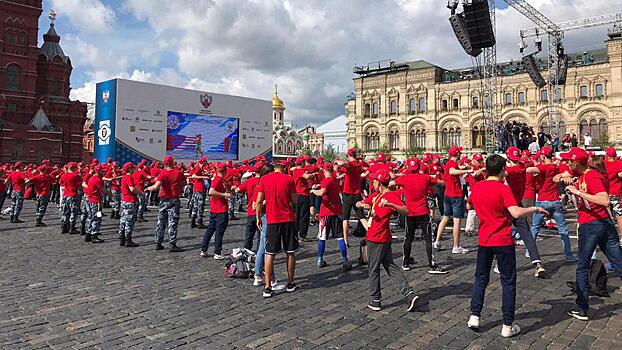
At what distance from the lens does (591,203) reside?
16.9 feet

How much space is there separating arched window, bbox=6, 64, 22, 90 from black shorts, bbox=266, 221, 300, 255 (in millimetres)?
53749

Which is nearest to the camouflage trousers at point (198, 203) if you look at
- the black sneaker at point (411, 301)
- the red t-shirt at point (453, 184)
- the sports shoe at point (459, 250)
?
the red t-shirt at point (453, 184)

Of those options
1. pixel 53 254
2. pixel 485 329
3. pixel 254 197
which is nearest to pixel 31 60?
pixel 53 254

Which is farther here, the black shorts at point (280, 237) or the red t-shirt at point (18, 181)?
the red t-shirt at point (18, 181)

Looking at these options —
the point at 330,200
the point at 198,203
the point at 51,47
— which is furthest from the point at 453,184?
the point at 51,47

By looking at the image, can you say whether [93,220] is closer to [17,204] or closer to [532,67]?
[17,204]

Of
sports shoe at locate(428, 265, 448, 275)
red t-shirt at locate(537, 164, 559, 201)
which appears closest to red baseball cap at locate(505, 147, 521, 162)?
red t-shirt at locate(537, 164, 559, 201)

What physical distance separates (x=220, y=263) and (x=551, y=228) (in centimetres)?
948

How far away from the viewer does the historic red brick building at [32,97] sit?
4420cm

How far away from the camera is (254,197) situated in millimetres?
7938

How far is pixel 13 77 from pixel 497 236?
57.1 meters

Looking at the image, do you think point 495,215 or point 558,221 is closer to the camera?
point 495,215

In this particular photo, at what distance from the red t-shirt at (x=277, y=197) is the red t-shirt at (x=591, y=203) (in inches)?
154

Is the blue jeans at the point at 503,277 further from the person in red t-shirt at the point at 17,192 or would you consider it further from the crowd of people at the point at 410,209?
the person in red t-shirt at the point at 17,192
